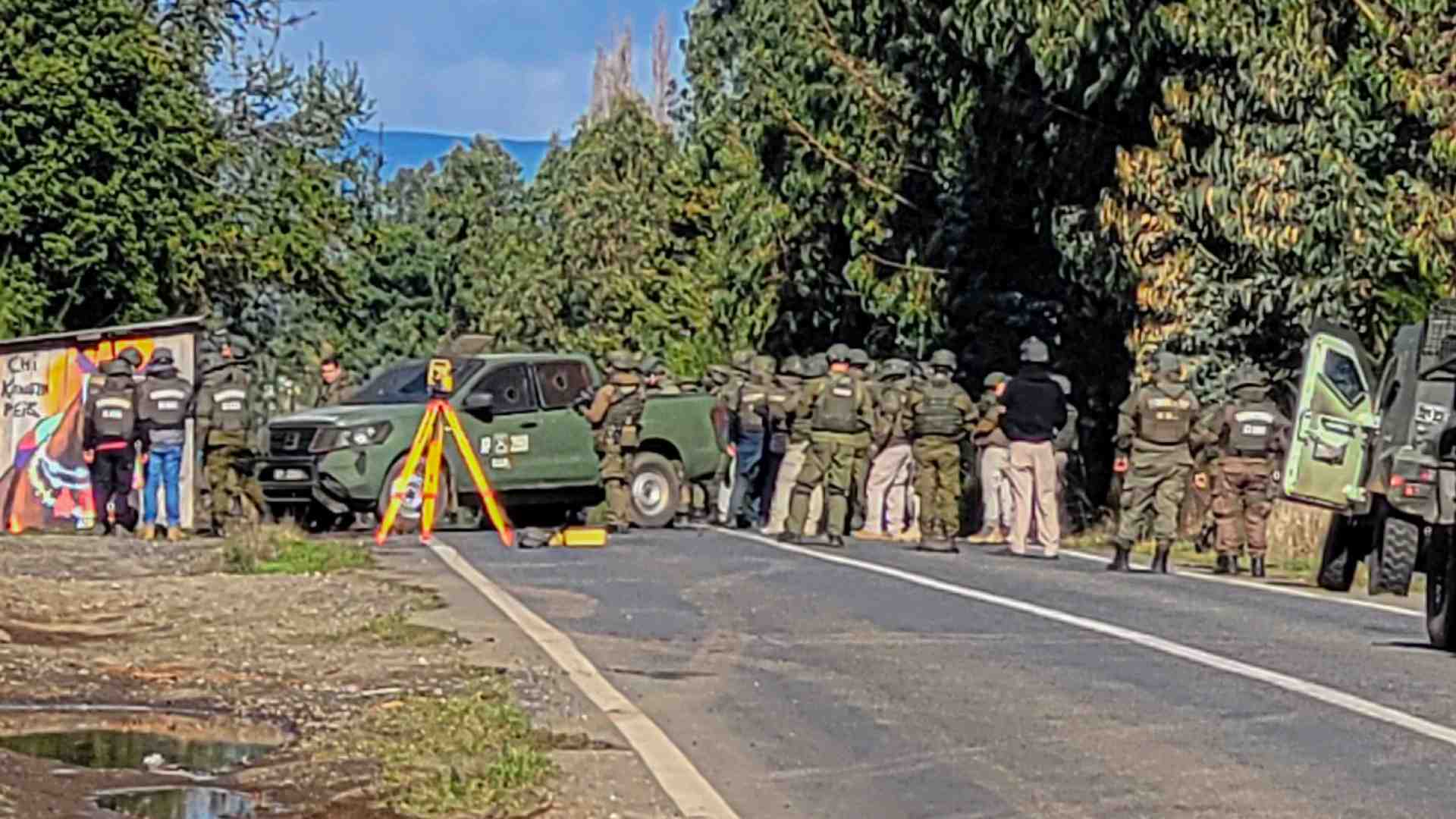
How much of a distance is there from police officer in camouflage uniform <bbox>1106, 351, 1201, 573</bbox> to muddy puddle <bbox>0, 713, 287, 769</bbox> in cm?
1178

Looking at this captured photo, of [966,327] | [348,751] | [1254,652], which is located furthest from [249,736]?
[966,327]

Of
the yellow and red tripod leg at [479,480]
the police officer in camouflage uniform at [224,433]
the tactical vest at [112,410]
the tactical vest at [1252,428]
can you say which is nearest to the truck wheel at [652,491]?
the yellow and red tripod leg at [479,480]

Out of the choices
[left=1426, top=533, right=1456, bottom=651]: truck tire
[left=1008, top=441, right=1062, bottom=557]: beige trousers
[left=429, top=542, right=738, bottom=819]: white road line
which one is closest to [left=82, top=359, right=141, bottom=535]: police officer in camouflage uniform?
[left=429, top=542, right=738, bottom=819]: white road line

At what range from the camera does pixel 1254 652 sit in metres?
14.3

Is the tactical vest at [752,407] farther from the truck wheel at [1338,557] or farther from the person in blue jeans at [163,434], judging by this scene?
the truck wheel at [1338,557]

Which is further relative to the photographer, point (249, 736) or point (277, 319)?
point (277, 319)

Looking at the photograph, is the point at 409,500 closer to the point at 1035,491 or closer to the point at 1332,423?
the point at 1035,491

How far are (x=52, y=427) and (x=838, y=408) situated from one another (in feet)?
25.3

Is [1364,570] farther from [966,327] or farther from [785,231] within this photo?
[785,231]

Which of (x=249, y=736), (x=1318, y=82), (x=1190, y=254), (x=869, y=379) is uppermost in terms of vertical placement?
(x=1318, y=82)

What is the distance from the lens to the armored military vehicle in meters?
14.3

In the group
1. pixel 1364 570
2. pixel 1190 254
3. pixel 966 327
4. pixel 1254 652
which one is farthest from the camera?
pixel 966 327

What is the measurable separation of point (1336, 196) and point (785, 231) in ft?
51.8

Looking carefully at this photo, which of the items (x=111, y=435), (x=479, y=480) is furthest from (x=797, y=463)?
(x=111, y=435)
